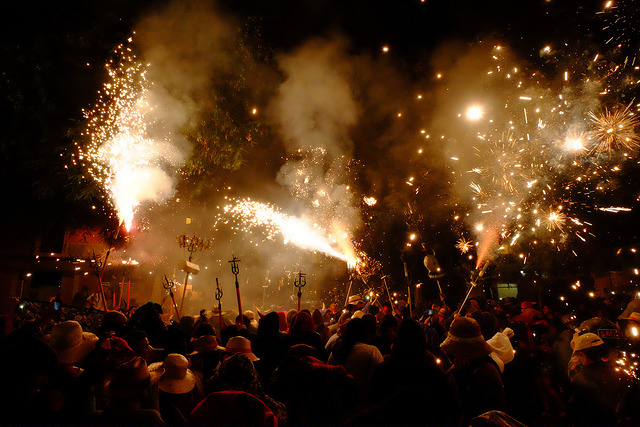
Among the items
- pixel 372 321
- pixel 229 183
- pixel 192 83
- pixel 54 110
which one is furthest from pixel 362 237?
pixel 372 321

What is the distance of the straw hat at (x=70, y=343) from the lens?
3449 millimetres

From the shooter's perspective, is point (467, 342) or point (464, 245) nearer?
point (467, 342)

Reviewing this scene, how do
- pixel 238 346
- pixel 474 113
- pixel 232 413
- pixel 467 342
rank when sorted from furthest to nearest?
pixel 474 113
pixel 238 346
pixel 467 342
pixel 232 413

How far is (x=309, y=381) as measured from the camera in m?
2.69

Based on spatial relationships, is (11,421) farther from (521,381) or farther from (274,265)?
(274,265)

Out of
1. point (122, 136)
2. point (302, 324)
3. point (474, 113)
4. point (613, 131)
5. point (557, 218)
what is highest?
point (474, 113)

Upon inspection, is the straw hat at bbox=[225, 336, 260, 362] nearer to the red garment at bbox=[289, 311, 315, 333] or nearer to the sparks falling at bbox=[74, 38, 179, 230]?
the red garment at bbox=[289, 311, 315, 333]

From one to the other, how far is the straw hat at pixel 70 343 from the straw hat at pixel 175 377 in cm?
108

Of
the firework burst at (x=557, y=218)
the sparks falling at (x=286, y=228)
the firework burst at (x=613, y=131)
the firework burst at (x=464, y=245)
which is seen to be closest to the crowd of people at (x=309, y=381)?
the firework burst at (x=613, y=131)

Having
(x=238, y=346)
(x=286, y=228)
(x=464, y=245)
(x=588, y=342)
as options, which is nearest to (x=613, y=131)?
(x=464, y=245)

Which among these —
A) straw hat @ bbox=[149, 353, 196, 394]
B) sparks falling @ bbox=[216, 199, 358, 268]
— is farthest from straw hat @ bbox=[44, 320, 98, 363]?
sparks falling @ bbox=[216, 199, 358, 268]

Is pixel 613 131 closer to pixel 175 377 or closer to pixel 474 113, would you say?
pixel 474 113

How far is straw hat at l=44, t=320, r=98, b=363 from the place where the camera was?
3.45m

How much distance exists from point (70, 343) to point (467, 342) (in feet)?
11.7
